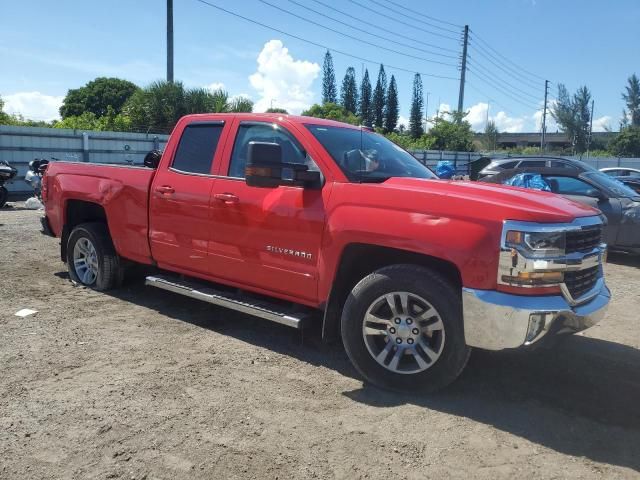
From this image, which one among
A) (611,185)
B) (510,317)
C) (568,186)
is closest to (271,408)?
(510,317)

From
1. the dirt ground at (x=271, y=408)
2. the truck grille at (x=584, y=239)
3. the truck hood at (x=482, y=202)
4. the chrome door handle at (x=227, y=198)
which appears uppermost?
the truck hood at (x=482, y=202)

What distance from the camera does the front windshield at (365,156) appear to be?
4.30m

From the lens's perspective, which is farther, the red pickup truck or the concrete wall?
the concrete wall

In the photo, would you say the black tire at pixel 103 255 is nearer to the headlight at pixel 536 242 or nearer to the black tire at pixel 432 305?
the black tire at pixel 432 305

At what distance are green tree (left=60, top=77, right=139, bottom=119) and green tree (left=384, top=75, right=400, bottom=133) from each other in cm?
3509

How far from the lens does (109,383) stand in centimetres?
389

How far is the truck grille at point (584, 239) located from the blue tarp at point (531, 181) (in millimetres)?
5717

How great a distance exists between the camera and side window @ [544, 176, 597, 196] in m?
9.50

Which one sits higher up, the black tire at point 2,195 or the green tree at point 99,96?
the green tree at point 99,96

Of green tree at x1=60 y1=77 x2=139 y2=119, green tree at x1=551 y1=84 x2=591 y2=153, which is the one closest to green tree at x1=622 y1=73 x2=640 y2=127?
green tree at x1=551 y1=84 x2=591 y2=153

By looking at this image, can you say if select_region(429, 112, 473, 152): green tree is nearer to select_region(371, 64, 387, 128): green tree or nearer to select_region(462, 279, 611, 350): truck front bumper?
select_region(371, 64, 387, 128): green tree

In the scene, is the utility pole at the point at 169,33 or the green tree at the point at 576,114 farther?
the green tree at the point at 576,114

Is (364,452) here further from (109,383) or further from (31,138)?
(31,138)

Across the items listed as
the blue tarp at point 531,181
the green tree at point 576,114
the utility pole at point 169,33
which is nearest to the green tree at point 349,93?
the green tree at point 576,114
